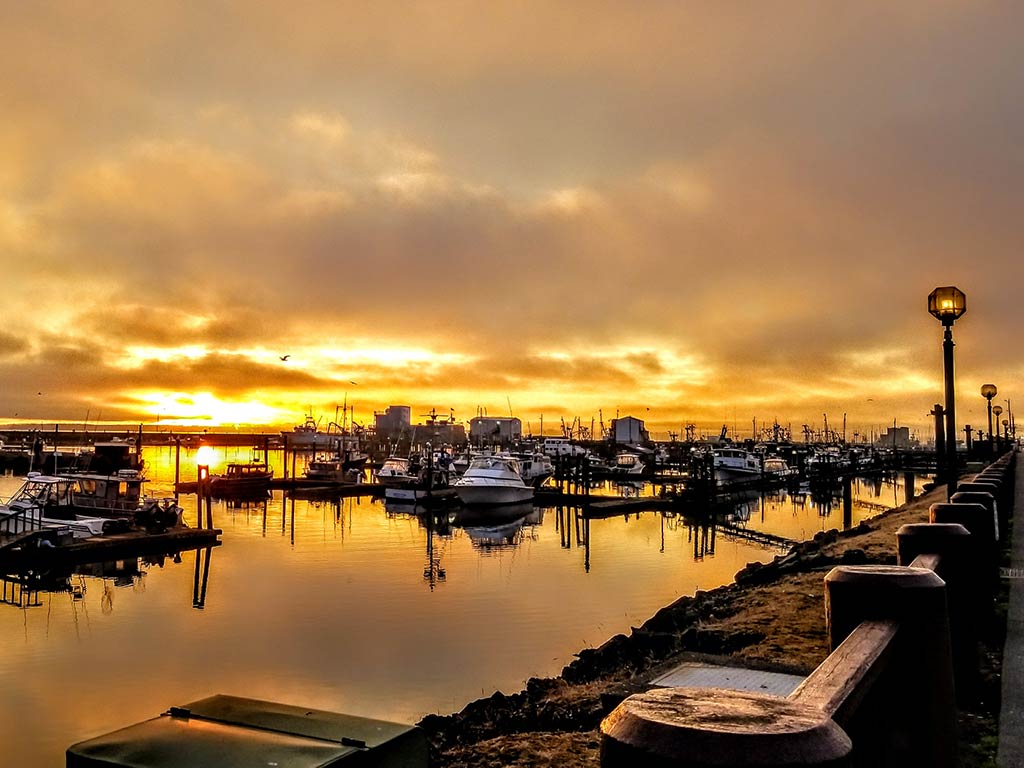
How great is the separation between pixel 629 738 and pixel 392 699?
17613 mm

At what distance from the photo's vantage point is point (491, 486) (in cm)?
5847

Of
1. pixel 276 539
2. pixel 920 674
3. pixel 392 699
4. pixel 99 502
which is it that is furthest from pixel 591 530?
pixel 920 674

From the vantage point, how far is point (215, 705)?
2.71m

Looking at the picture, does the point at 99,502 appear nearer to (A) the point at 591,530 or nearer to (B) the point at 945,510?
(A) the point at 591,530

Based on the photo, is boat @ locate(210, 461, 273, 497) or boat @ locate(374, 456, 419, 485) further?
boat @ locate(374, 456, 419, 485)

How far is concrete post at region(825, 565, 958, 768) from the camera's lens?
3.72 m

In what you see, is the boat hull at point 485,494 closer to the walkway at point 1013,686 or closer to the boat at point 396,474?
the boat at point 396,474

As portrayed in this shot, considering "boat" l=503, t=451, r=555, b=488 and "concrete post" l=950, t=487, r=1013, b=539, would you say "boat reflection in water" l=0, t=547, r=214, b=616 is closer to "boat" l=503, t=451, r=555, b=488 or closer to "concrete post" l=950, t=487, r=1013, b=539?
"concrete post" l=950, t=487, r=1013, b=539

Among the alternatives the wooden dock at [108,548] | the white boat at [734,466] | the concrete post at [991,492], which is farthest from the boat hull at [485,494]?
the concrete post at [991,492]

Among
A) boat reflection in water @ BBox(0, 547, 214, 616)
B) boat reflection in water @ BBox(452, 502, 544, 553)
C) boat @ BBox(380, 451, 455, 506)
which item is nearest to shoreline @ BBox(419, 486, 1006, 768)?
boat reflection in water @ BBox(0, 547, 214, 616)

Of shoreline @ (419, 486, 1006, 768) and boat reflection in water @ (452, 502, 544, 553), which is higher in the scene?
shoreline @ (419, 486, 1006, 768)

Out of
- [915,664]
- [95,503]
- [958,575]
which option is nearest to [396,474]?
[95,503]

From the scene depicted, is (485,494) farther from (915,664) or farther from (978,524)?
(915,664)

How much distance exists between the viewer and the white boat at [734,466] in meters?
84.6
